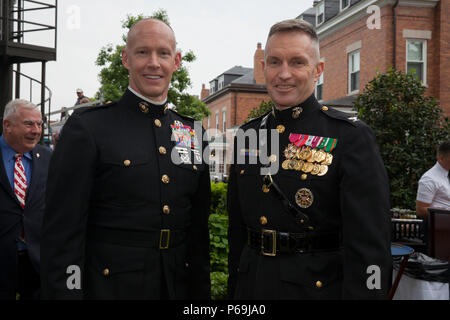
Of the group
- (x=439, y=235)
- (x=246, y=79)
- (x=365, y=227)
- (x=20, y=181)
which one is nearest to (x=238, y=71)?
(x=246, y=79)

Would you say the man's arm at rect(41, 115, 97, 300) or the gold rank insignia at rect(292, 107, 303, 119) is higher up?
the gold rank insignia at rect(292, 107, 303, 119)

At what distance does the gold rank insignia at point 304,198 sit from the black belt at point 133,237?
773mm

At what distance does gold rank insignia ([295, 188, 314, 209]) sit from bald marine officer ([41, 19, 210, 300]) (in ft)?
2.30

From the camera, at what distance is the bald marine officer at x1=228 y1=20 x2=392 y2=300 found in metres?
2.18

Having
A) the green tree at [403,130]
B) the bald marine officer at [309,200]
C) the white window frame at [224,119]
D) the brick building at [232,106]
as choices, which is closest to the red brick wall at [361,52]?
the green tree at [403,130]

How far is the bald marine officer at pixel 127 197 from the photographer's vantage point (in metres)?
2.33

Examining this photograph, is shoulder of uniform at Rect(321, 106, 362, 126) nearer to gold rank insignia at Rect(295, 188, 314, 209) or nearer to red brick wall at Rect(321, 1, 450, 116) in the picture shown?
gold rank insignia at Rect(295, 188, 314, 209)

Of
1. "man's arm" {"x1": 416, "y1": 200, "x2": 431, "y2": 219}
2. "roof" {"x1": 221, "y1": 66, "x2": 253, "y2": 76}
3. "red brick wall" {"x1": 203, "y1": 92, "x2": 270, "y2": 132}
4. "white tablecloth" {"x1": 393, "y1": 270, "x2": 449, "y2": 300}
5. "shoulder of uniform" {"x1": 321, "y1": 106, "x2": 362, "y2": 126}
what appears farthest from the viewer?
"roof" {"x1": 221, "y1": 66, "x2": 253, "y2": 76}

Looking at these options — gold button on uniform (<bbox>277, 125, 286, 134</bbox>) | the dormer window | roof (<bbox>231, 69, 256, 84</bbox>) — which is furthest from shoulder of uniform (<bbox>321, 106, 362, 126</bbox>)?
roof (<bbox>231, 69, 256, 84</bbox>)

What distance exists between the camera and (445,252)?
4.66m

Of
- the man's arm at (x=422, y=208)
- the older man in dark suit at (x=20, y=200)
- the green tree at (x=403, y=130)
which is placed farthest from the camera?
the green tree at (x=403, y=130)

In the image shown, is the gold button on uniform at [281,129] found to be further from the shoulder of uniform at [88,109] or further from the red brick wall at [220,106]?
the red brick wall at [220,106]
